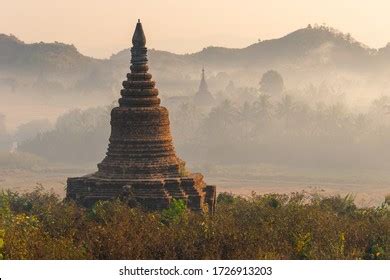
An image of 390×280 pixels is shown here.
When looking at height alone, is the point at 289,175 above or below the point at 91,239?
below

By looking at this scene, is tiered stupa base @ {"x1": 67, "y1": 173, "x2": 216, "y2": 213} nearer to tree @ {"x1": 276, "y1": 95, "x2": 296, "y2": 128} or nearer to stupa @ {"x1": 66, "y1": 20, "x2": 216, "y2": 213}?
stupa @ {"x1": 66, "y1": 20, "x2": 216, "y2": 213}

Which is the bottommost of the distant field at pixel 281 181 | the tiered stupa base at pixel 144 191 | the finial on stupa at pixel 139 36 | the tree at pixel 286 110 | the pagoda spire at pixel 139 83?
the distant field at pixel 281 181

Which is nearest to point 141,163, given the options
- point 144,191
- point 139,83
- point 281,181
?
point 144,191

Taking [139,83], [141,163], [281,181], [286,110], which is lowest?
[281,181]

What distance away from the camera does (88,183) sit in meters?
50.4

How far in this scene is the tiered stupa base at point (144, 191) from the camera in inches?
1919

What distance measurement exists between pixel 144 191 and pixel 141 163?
78.1 inches

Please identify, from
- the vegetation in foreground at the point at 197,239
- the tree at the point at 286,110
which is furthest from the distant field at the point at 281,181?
the vegetation in foreground at the point at 197,239

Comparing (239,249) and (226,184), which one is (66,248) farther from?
(226,184)

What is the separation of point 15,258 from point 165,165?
24.2 m

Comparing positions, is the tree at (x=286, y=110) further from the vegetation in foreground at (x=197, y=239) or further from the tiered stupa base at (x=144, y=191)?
the vegetation in foreground at (x=197, y=239)

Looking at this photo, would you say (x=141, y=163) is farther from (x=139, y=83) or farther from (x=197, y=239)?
(x=197, y=239)

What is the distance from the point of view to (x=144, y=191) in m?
49.0
